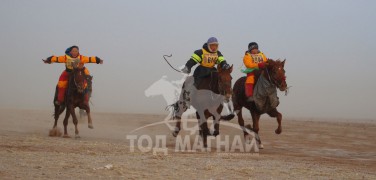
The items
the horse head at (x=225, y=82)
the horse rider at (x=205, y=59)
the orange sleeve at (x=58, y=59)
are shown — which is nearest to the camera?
the horse head at (x=225, y=82)

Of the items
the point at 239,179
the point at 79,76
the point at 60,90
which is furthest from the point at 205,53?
the point at 239,179

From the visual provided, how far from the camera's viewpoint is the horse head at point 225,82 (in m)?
12.9

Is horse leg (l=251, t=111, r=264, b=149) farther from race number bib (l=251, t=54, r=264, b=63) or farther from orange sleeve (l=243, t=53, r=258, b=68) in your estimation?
race number bib (l=251, t=54, r=264, b=63)

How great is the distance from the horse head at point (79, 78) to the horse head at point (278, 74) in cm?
625

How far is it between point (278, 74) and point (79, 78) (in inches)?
261

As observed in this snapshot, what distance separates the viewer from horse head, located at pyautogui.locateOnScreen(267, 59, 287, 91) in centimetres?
1326

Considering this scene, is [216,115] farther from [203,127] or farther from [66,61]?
[66,61]

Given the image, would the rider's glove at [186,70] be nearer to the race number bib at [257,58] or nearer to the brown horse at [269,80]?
the brown horse at [269,80]

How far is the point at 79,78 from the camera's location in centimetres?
1622

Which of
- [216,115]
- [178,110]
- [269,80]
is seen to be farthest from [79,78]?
[269,80]

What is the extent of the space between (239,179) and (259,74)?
23.0 feet

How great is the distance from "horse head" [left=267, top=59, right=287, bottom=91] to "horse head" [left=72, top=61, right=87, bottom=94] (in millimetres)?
6251

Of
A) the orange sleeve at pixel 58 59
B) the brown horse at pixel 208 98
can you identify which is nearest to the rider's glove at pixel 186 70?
the brown horse at pixel 208 98

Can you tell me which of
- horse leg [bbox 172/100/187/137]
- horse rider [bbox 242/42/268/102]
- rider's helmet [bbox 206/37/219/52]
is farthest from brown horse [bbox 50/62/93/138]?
horse rider [bbox 242/42/268/102]
